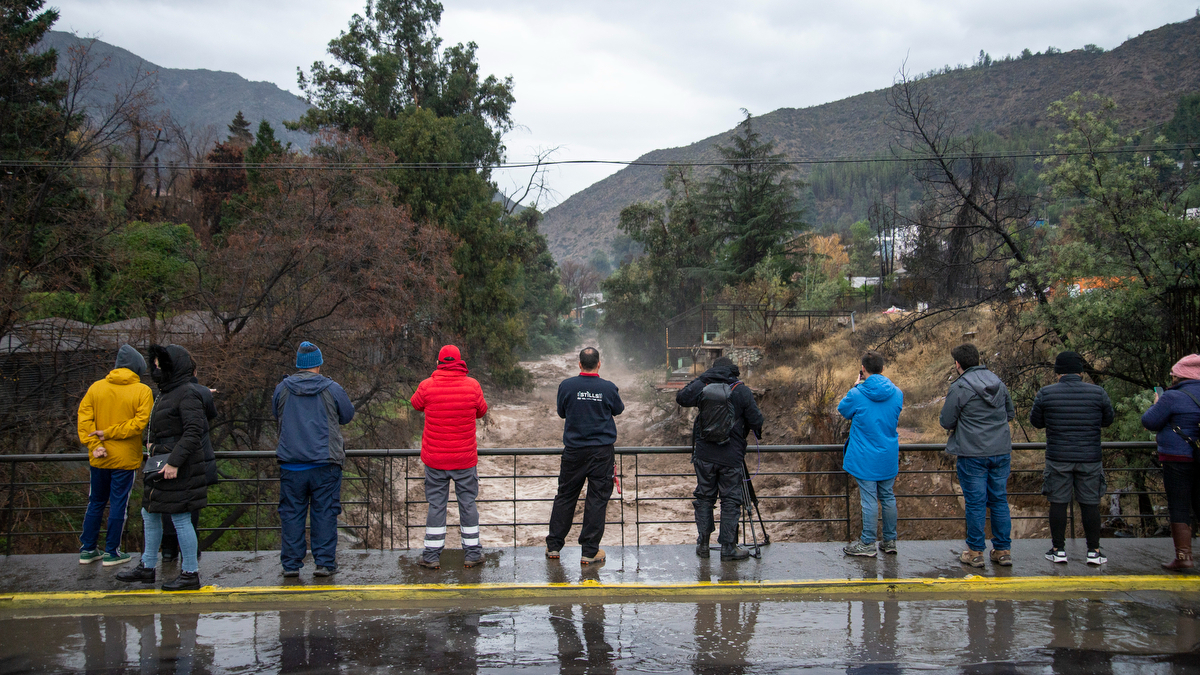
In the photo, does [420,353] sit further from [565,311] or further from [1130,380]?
[565,311]

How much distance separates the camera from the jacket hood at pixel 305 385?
6.05 meters

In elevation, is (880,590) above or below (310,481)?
below

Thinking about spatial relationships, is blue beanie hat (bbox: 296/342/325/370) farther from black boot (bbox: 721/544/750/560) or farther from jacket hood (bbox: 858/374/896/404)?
jacket hood (bbox: 858/374/896/404)

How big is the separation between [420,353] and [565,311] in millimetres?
60946

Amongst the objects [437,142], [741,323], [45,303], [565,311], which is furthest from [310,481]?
[565,311]

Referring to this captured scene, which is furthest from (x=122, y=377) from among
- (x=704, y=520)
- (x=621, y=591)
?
(x=704, y=520)

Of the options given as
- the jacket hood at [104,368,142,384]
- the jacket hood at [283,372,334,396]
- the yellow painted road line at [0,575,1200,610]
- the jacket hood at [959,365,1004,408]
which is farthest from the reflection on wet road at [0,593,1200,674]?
the jacket hood at [104,368,142,384]

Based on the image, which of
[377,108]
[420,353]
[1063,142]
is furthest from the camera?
[377,108]

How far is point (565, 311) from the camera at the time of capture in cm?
8181

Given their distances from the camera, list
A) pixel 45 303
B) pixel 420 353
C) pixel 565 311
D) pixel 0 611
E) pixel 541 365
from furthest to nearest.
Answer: pixel 565 311 → pixel 541 365 → pixel 420 353 → pixel 45 303 → pixel 0 611

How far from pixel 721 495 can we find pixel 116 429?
17.4 ft

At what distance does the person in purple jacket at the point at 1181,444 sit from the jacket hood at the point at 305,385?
23.3ft

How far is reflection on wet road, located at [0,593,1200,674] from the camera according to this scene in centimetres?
462

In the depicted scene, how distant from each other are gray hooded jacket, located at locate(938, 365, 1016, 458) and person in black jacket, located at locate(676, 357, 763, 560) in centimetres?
172
